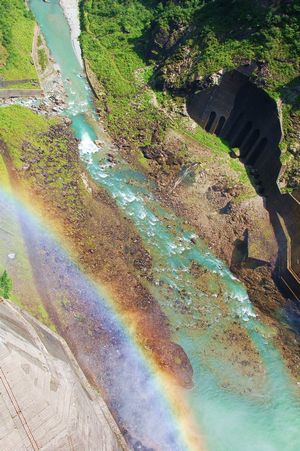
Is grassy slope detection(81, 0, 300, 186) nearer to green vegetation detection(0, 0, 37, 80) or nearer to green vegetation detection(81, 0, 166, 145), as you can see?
green vegetation detection(81, 0, 166, 145)

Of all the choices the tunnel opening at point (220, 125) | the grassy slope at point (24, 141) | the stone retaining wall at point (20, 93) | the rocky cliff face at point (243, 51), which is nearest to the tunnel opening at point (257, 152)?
the rocky cliff face at point (243, 51)

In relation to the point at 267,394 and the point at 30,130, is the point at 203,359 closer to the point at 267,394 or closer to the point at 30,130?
the point at 267,394

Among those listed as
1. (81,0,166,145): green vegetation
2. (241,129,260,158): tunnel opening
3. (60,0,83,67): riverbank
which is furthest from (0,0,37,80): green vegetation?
(241,129,260,158): tunnel opening

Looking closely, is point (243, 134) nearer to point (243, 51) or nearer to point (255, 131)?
point (255, 131)

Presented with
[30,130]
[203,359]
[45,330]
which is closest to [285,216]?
[203,359]

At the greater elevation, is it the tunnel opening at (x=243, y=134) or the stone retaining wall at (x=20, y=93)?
the tunnel opening at (x=243, y=134)

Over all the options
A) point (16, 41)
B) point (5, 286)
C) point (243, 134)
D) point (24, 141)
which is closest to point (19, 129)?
point (24, 141)

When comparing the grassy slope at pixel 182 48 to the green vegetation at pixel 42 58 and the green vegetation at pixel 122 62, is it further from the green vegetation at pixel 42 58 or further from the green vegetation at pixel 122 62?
the green vegetation at pixel 42 58
